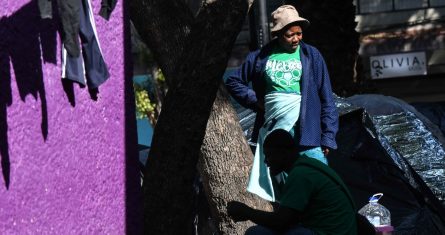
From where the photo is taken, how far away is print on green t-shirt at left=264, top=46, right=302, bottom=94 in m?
7.01

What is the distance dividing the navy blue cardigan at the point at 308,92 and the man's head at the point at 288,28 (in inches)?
4.1

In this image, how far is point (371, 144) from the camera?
8781mm

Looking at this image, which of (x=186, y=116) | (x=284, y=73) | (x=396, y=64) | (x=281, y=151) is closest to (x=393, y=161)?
(x=284, y=73)

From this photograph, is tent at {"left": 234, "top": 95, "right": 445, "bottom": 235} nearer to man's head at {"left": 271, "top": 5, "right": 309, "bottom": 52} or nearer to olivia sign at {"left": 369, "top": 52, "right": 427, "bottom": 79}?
man's head at {"left": 271, "top": 5, "right": 309, "bottom": 52}

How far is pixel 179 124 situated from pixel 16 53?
0.88 meters

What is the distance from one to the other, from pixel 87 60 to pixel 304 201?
1.38 meters

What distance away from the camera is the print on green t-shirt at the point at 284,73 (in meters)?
7.01

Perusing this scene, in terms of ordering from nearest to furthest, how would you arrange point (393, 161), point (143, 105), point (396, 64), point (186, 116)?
point (186, 116)
point (393, 161)
point (143, 105)
point (396, 64)

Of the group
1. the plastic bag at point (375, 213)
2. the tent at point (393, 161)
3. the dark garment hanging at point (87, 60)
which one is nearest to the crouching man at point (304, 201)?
the dark garment hanging at point (87, 60)

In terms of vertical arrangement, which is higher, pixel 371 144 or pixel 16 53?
pixel 16 53

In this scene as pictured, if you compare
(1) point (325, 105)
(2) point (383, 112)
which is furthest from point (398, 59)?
(1) point (325, 105)

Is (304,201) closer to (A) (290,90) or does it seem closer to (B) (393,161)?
(A) (290,90)

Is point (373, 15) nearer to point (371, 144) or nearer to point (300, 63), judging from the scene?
point (371, 144)

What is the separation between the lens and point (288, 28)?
699cm
